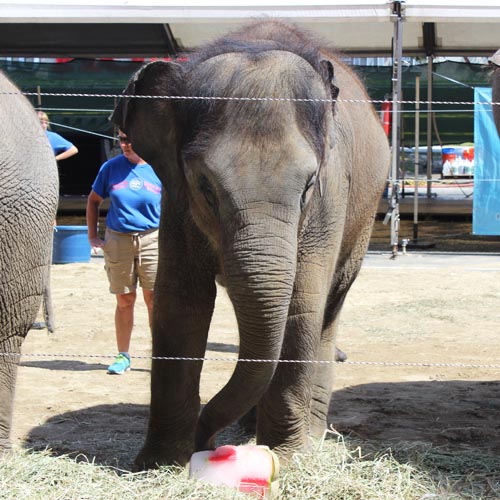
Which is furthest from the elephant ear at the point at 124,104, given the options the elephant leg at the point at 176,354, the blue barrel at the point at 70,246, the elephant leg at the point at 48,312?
the blue barrel at the point at 70,246

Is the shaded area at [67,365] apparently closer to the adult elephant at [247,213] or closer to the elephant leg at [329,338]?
the elephant leg at [329,338]

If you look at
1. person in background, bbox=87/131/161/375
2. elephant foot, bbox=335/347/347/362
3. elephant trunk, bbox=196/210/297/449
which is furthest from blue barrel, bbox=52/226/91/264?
elephant trunk, bbox=196/210/297/449

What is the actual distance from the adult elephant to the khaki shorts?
2028 millimetres

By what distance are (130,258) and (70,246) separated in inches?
211

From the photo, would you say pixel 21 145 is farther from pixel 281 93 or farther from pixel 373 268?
pixel 373 268

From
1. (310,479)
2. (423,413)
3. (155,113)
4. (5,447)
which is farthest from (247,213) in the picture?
(423,413)

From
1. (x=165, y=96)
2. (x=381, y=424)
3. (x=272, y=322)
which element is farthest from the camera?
(x=381, y=424)

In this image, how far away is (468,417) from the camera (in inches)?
230

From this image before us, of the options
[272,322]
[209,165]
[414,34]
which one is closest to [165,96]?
[209,165]

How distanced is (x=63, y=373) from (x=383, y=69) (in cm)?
1029

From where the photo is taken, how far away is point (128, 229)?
270 inches

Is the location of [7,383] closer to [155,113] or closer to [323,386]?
[155,113]

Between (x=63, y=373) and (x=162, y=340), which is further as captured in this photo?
(x=63, y=373)

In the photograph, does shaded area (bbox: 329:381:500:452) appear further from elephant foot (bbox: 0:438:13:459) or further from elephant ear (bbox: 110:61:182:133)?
elephant ear (bbox: 110:61:182:133)
